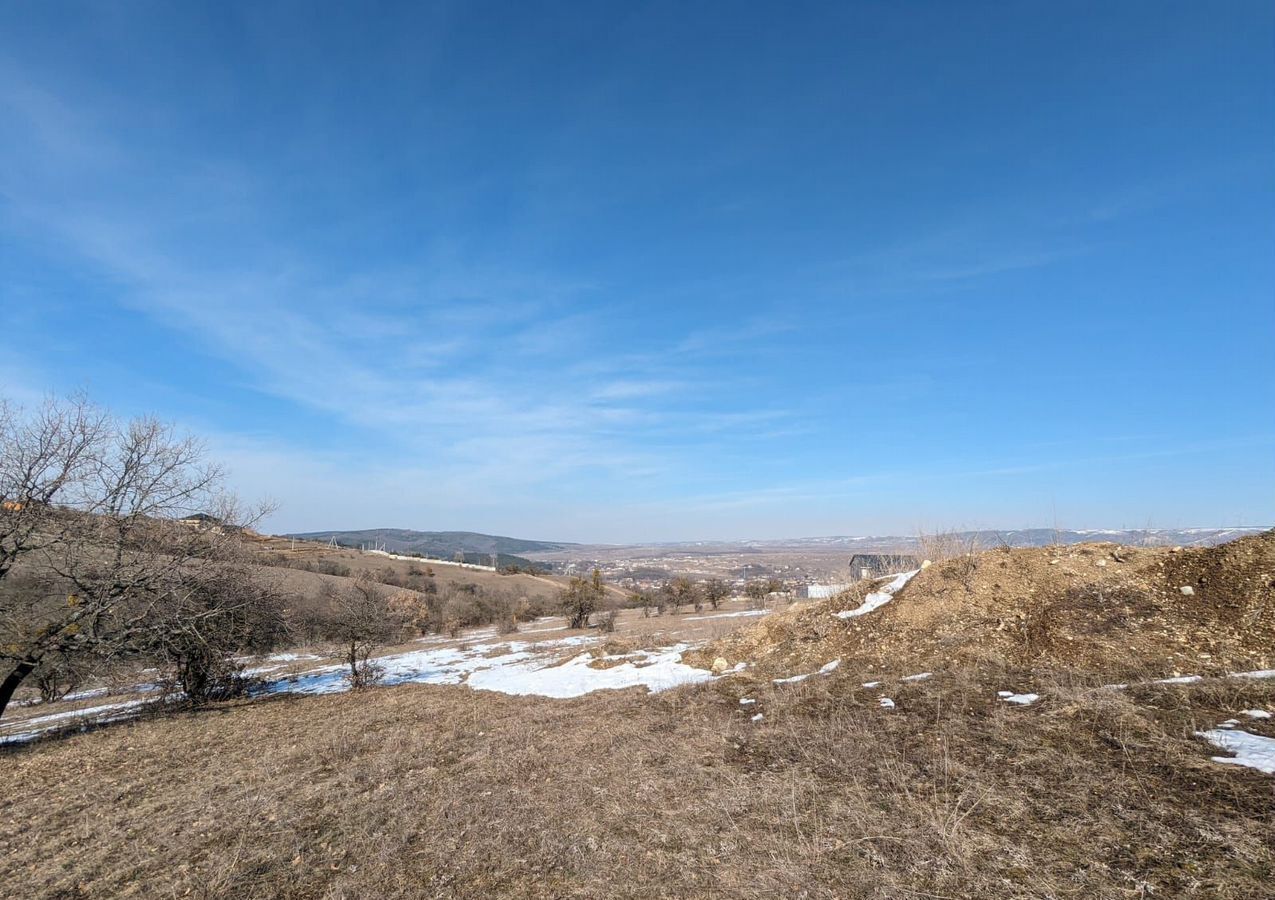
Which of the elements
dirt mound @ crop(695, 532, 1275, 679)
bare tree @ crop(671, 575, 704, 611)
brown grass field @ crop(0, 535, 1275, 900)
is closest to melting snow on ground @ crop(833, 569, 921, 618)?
dirt mound @ crop(695, 532, 1275, 679)

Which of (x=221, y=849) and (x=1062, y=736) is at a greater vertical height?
(x=1062, y=736)

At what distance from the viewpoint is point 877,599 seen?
36.7 feet

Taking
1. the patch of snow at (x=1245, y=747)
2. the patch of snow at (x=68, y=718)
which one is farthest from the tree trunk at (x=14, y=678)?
the patch of snow at (x=1245, y=747)

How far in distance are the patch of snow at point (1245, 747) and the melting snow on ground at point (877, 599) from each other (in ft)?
20.0

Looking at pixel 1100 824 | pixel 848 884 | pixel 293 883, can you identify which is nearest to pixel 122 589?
pixel 293 883

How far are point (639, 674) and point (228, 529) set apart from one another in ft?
28.1

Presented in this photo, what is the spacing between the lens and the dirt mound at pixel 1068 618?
23.2 ft

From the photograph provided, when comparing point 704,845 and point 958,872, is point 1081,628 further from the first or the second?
point 704,845

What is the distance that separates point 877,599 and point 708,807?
7792 mm

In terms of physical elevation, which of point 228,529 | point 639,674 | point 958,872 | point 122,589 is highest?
point 228,529

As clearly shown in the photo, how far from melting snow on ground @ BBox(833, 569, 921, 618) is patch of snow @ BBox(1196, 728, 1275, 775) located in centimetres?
611

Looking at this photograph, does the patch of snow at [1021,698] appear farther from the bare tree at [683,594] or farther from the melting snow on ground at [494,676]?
the bare tree at [683,594]

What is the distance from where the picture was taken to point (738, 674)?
1007cm

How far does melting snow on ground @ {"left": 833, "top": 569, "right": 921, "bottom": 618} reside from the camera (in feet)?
36.1
